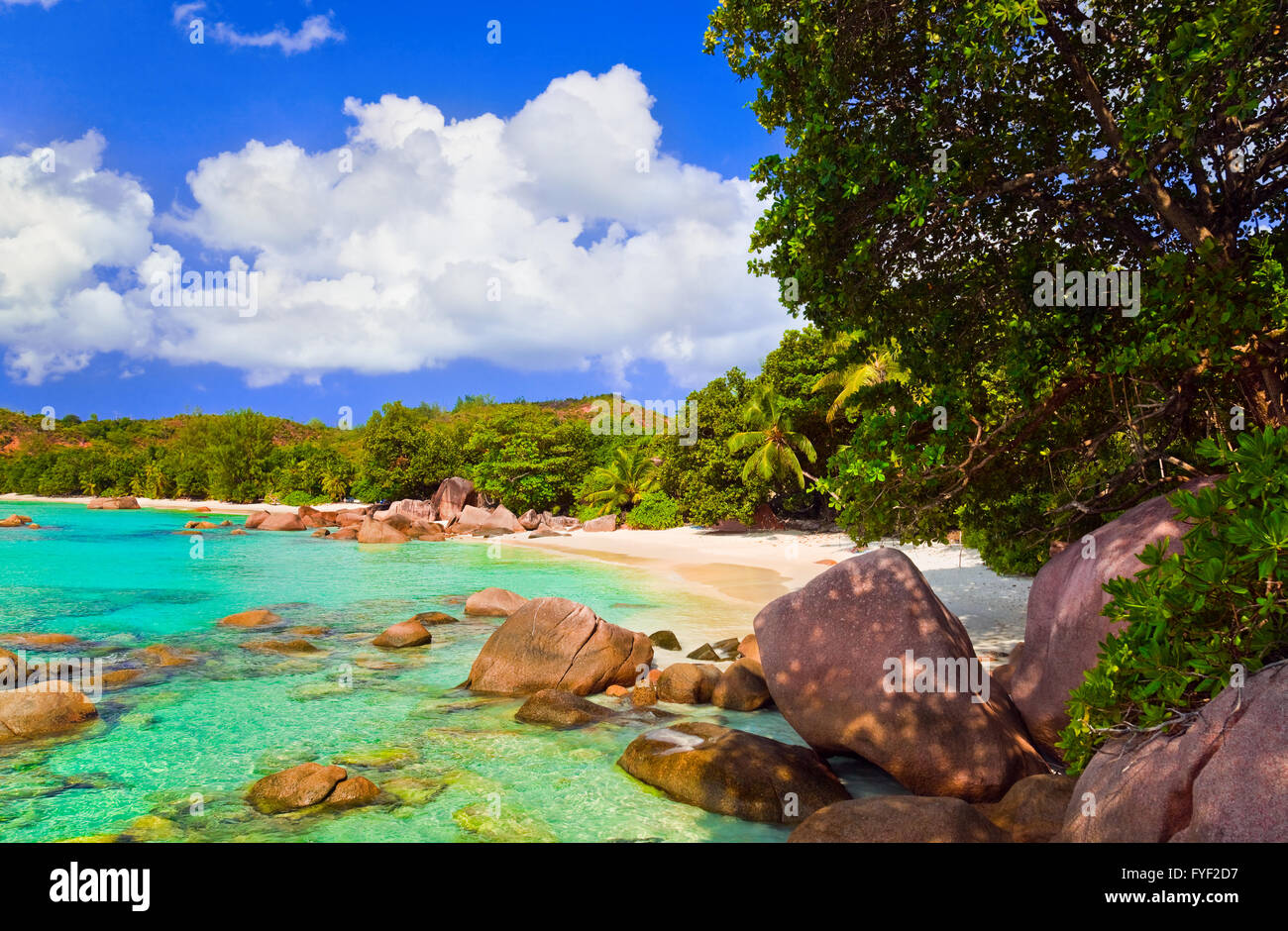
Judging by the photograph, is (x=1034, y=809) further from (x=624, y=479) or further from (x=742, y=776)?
(x=624, y=479)

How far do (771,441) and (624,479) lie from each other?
1297cm

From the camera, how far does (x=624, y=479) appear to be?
40.8m

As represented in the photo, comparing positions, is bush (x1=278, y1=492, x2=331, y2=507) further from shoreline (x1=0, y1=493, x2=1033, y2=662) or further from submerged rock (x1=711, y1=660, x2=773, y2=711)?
submerged rock (x1=711, y1=660, x2=773, y2=711)

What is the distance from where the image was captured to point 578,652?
10.6m

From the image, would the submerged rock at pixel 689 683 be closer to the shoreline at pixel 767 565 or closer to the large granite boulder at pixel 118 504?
the shoreline at pixel 767 565

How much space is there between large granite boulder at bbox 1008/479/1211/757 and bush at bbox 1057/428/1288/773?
1.87m

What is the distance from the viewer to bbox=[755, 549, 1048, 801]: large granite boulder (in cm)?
661

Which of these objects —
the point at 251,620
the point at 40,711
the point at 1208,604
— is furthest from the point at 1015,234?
the point at 251,620

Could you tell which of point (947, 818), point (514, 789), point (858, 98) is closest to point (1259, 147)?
point (858, 98)

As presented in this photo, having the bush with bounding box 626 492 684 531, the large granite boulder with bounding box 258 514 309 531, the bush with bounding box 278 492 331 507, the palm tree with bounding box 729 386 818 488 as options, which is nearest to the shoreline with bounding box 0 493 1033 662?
the bush with bounding box 626 492 684 531

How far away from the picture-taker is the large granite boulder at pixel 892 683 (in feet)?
21.7

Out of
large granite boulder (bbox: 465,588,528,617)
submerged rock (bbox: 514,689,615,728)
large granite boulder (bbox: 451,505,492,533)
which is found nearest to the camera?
submerged rock (bbox: 514,689,615,728)

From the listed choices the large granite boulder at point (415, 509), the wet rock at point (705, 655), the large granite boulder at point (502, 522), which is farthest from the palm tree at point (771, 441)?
the large granite boulder at point (415, 509)
